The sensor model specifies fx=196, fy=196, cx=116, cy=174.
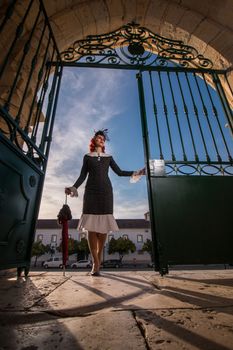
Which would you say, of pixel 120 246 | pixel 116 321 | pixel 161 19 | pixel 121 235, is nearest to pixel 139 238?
pixel 121 235

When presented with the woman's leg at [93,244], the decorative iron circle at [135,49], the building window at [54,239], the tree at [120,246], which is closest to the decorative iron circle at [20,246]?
the woman's leg at [93,244]

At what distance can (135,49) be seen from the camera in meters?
4.16

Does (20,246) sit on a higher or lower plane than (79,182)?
lower

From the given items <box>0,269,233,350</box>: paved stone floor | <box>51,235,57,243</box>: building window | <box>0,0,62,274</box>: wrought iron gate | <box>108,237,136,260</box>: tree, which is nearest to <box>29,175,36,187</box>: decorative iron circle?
<box>0,0,62,274</box>: wrought iron gate

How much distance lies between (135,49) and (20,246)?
4.26 metres

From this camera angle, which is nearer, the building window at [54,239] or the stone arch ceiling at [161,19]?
the stone arch ceiling at [161,19]

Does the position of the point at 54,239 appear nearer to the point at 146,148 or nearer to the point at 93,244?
the point at 93,244

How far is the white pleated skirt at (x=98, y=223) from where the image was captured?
2.90 m

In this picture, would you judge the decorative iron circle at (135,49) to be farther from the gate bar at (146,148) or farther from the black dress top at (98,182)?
the black dress top at (98,182)

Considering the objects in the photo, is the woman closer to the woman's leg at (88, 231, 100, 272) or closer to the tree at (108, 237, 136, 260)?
the woman's leg at (88, 231, 100, 272)

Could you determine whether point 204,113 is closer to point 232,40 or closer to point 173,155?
point 173,155

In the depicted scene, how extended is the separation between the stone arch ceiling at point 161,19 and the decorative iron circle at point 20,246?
384 centimetres

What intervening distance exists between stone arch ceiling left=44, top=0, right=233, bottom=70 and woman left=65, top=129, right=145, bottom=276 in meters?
2.68

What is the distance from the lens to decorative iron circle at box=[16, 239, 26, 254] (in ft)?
7.25
